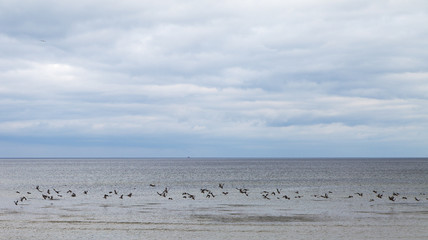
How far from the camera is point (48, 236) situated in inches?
1273

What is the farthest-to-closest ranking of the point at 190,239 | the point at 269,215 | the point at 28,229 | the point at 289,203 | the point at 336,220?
the point at 289,203, the point at 269,215, the point at 336,220, the point at 28,229, the point at 190,239

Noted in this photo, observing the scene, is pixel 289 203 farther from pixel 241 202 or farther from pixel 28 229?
pixel 28 229

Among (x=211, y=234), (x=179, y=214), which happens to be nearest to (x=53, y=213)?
→ (x=179, y=214)

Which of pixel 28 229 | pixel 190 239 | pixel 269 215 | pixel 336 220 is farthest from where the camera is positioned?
pixel 269 215

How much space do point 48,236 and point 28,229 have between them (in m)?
3.27

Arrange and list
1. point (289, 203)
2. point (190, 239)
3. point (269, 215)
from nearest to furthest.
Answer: point (190, 239)
point (269, 215)
point (289, 203)

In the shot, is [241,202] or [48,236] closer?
[48,236]

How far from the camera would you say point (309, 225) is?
36.7m

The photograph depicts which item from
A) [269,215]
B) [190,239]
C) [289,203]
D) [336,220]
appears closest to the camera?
[190,239]

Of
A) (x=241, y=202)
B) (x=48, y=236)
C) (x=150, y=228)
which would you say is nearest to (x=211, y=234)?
(x=150, y=228)

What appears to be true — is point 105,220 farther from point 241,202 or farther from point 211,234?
point 241,202

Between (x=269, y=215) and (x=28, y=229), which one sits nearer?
(x=28, y=229)

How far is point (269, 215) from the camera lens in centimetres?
4284

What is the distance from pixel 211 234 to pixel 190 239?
202 cm
